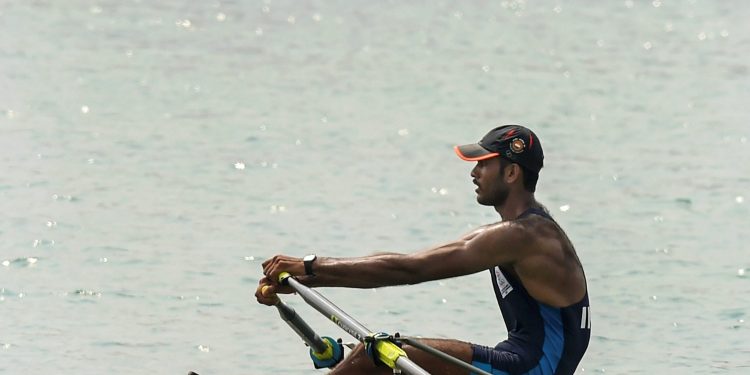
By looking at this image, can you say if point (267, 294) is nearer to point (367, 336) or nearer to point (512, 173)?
Answer: point (367, 336)

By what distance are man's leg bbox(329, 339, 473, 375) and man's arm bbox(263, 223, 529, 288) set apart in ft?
1.24

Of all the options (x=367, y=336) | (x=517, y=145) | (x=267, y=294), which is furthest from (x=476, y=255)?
(x=267, y=294)

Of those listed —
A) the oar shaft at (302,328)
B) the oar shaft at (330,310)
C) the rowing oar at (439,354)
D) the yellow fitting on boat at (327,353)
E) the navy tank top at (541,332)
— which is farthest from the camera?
the yellow fitting on boat at (327,353)

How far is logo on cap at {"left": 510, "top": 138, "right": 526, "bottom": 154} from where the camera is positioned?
31.7 ft

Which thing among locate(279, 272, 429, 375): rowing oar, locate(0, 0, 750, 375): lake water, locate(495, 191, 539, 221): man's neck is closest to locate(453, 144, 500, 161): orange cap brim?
locate(495, 191, 539, 221): man's neck

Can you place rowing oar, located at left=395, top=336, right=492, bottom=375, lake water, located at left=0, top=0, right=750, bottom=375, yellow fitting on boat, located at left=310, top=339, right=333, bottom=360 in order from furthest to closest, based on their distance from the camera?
lake water, located at left=0, top=0, right=750, bottom=375 → yellow fitting on boat, located at left=310, top=339, right=333, bottom=360 → rowing oar, located at left=395, top=336, right=492, bottom=375

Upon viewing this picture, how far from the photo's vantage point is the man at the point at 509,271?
945cm

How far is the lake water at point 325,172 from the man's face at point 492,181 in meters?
3.66

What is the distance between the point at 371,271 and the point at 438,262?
0.37 meters

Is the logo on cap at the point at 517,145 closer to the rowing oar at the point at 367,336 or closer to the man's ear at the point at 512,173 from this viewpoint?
the man's ear at the point at 512,173

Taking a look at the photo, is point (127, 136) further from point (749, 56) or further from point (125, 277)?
point (749, 56)

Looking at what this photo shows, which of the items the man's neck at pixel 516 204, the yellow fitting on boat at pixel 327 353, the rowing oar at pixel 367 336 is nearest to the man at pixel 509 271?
the man's neck at pixel 516 204

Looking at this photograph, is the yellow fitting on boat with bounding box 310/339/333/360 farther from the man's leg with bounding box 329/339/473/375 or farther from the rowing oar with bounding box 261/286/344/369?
the man's leg with bounding box 329/339/473/375

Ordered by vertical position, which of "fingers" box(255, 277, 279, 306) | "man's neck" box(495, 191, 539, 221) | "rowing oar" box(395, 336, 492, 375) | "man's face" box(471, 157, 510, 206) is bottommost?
"rowing oar" box(395, 336, 492, 375)
